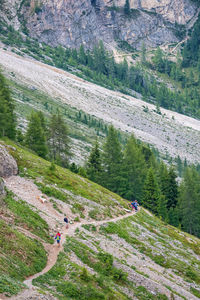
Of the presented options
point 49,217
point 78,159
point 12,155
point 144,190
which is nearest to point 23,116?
point 78,159

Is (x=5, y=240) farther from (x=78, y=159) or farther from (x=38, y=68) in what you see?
(x=38, y=68)

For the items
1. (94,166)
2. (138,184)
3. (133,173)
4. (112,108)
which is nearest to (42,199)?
(94,166)

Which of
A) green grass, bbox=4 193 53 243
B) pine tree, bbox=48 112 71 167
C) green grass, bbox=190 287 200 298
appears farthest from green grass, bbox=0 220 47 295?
pine tree, bbox=48 112 71 167

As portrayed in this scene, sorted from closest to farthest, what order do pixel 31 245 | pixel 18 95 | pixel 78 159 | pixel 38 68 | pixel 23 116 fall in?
pixel 31 245
pixel 78 159
pixel 23 116
pixel 18 95
pixel 38 68

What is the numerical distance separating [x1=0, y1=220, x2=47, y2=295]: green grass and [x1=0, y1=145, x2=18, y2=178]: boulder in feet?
43.5

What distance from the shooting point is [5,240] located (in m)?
24.0

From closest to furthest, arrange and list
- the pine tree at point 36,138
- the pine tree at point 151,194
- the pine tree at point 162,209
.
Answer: the pine tree at point 36,138 → the pine tree at point 151,194 → the pine tree at point 162,209

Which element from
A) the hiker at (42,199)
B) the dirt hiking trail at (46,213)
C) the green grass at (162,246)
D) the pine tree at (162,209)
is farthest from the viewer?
the pine tree at (162,209)

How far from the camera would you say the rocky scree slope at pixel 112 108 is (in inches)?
6127

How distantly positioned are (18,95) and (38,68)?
60409 millimetres

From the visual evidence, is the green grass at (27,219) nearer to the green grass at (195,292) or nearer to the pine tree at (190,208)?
the green grass at (195,292)

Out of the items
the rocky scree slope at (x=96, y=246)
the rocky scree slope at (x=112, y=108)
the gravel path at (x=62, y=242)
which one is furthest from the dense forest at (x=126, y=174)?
the rocky scree slope at (x=112, y=108)

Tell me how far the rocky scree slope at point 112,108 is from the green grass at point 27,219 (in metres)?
107

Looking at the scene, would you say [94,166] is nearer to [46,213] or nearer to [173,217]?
[173,217]
